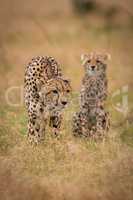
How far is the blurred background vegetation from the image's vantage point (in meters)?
8.66

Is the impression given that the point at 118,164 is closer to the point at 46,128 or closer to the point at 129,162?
the point at 129,162

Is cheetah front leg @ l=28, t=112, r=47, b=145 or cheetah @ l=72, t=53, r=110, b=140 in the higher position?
cheetah @ l=72, t=53, r=110, b=140

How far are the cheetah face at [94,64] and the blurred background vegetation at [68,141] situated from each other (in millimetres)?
635

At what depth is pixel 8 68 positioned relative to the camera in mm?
14727

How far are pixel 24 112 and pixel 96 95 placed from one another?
1.18 m

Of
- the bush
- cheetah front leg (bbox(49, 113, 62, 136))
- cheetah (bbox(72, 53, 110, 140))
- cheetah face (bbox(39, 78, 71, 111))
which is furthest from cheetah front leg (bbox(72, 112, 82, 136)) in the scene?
the bush

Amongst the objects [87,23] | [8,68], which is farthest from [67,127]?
[87,23]

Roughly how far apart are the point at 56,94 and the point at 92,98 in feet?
3.24

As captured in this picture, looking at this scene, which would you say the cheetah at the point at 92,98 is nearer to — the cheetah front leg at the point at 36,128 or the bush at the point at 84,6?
the cheetah front leg at the point at 36,128

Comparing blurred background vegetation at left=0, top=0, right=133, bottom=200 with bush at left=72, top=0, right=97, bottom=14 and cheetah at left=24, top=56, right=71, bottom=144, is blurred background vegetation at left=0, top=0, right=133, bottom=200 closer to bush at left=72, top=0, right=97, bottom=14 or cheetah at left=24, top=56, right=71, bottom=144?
cheetah at left=24, top=56, right=71, bottom=144

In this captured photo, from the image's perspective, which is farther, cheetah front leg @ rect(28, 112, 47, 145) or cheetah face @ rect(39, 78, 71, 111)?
cheetah front leg @ rect(28, 112, 47, 145)

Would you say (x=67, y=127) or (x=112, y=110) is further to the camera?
(x=112, y=110)

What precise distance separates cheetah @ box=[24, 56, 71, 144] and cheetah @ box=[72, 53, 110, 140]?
1.60 ft

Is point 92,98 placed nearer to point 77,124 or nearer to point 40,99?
point 77,124
